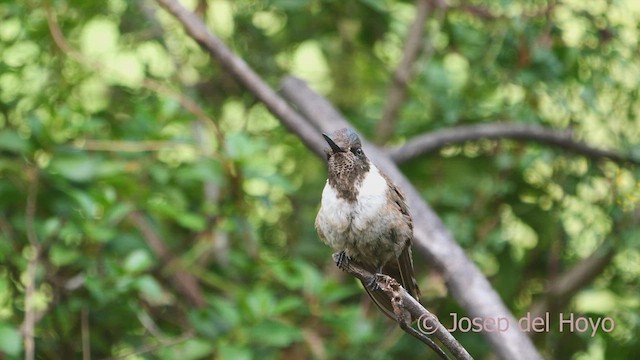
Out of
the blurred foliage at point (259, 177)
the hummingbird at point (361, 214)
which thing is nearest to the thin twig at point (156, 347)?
the blurred foliage at point (259, 177)

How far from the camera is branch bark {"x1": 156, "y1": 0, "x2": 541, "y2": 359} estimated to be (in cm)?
303

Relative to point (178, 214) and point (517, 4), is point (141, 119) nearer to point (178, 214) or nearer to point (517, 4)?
point (178, 214)

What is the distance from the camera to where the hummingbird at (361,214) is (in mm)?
2756

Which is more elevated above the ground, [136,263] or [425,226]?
[425,226]

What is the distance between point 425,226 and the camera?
341cm

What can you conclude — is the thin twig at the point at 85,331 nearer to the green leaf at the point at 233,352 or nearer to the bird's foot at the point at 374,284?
the green leaf at the point at 233,352

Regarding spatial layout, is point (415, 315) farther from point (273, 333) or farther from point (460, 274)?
point (273, 333)

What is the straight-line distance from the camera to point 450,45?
15.4 ft

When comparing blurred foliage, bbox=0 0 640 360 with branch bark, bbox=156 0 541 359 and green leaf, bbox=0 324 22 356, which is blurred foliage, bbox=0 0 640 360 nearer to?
green leaf, bbox=0 324 22 356

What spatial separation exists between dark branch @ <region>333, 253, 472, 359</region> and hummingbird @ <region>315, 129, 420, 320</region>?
220mm

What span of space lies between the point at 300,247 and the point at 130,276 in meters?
1.22

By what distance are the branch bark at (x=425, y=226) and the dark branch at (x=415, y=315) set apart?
1.85 ft

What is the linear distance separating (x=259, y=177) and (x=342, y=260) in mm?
964

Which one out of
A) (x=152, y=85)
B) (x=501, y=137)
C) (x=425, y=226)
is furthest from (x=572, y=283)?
(x=152, y=85)
